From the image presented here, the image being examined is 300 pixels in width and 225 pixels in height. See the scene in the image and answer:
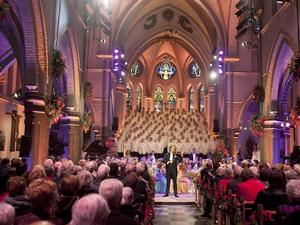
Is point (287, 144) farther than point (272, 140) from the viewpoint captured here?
Yes

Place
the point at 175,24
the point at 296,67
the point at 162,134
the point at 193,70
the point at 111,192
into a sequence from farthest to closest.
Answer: the point at 193,70, the point at 175,24, the point at 162,134, the point at 296,67, the point at 111,192

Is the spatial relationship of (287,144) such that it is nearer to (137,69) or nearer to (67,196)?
(137,69)

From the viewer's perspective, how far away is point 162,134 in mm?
30969

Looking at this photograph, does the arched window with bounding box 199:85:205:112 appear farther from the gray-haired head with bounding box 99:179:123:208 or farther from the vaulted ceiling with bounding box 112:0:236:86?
the gray-haired head with bounding box 99:179:123:208

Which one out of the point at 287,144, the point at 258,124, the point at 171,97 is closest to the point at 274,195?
the point at 258,124

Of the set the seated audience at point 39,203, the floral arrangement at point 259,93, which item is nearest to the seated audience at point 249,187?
the seated audience at point 39,203

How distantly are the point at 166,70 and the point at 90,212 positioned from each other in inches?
1625

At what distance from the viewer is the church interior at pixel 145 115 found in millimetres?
5883

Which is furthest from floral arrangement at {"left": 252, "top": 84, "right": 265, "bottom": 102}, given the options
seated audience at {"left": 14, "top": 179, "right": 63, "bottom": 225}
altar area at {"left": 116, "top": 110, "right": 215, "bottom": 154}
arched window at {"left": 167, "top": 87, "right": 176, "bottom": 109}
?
arched window at {"left": 167, "top": 87, "right": 176, "bottom": 109}

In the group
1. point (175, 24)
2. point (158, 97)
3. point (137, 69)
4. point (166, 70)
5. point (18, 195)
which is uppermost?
point (175, 24)

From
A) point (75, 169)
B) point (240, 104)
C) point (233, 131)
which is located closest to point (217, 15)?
point (240, 104)

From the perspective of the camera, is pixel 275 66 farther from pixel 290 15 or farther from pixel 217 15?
pixel 217 15

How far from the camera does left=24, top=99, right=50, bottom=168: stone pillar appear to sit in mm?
12547

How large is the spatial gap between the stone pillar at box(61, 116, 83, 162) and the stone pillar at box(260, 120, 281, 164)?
8697 millimetres
